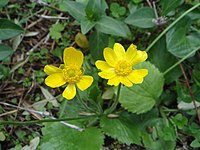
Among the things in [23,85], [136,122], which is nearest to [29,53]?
[23,85]

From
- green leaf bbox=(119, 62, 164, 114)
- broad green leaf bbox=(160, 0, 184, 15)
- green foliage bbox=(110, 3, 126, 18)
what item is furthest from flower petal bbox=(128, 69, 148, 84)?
green foliage bbox=(110, 3, 126, 18)

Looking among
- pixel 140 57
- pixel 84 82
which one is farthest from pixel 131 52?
pixel 84 82

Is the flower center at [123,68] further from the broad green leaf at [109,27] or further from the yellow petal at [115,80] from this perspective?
the broad green leaf at [109,27]

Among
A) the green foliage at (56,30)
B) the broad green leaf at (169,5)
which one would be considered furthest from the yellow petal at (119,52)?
the green foliage at (56,30)

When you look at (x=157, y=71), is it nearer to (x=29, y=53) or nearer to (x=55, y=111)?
(x=55, y=111)

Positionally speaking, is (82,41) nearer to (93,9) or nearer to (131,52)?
(93,9)

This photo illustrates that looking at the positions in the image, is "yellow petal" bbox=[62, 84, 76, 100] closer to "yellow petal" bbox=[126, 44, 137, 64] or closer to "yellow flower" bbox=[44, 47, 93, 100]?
"yellow flower" bbox=[44, 47, 93, 100]

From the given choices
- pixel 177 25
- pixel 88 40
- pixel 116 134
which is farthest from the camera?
pixel 88 40
